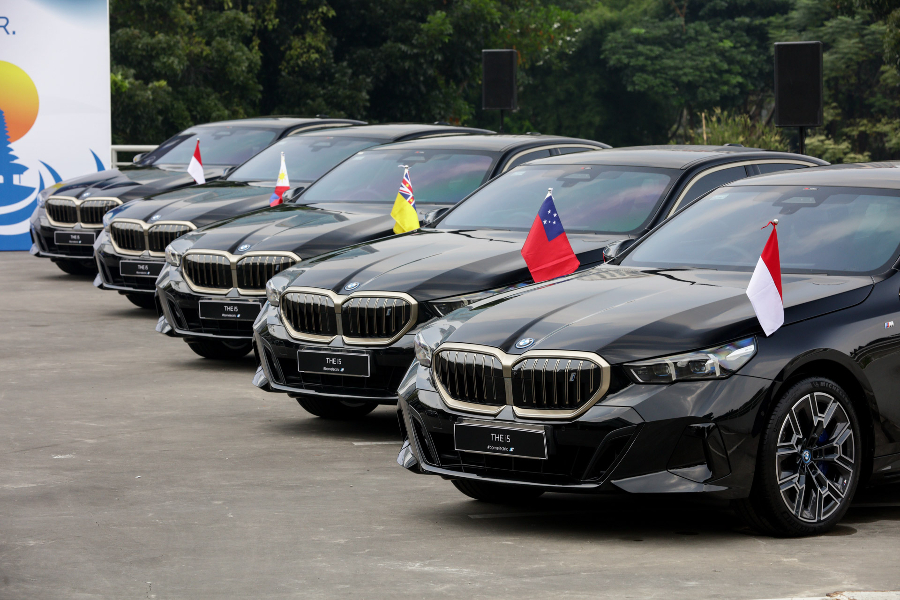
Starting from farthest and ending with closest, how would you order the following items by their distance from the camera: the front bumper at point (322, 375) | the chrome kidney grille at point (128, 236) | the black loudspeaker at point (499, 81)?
the black loudspeaker at point (499, 81) < the chrome kidney grille at point (128, 236) < the front bumper at point (322, 375)

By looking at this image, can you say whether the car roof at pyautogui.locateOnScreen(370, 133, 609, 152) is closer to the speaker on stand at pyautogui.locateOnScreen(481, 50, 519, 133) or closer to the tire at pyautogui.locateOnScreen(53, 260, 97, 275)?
the tire at pyautogui.locateOnScreen(53, 260, 97, 275)

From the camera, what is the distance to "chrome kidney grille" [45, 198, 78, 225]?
1695 centimetres

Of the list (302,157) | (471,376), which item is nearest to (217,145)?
(302,157)

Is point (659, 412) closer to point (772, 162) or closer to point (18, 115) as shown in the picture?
point (772, 162)

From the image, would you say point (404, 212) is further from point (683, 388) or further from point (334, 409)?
point (683, 388)

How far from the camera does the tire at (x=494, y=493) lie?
6738 millimetres

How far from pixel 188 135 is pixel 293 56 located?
76.6 ft

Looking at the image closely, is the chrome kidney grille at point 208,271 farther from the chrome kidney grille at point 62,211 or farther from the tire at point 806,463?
the chrome kidney grille at point 62,211

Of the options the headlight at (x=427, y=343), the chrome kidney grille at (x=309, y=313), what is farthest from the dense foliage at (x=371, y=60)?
the headlight at (x=427, y=343)

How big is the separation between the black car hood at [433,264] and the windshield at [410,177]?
2.31 m

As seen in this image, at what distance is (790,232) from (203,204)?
7.93m

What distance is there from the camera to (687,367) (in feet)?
18.9

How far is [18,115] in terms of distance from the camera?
2036 cm

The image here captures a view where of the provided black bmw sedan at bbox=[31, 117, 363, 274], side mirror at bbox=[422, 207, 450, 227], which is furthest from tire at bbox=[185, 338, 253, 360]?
black bmw sedan at bbox=[31, 117, 363, 274]
